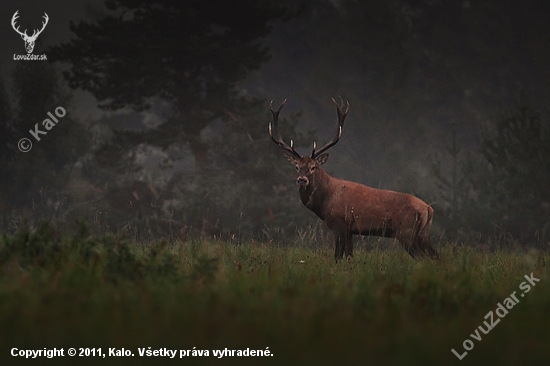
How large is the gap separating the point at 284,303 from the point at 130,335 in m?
1.12

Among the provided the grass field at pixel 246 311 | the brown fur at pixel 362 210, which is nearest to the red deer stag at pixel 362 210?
the brown fur at pixel 362 210

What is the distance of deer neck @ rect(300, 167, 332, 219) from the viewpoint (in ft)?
32.7

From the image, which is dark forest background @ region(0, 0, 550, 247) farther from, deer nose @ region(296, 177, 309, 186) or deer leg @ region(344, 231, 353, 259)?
deer leg @ region(344, 231, 353, 259)

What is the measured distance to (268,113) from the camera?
21438mm

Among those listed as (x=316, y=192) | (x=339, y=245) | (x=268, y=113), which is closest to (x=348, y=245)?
(x=339, y=245)

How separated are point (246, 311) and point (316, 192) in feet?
19.7

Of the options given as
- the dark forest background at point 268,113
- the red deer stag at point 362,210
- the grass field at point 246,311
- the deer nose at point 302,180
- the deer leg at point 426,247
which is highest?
the dark forest background at point 268,113

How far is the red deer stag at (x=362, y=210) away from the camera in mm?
9594

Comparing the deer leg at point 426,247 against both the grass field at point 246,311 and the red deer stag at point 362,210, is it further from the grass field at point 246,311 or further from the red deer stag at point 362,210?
the grass field at point 246,311

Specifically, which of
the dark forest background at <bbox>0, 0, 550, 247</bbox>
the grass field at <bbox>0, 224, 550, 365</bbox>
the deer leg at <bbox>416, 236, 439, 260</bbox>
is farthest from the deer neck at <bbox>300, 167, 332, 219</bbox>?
the grass field at <bbox>0, 224, 550, 365</bbox>

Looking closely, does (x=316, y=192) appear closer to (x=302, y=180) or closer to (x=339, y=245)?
(x=302, y=180)

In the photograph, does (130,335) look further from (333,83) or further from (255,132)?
(333,83)

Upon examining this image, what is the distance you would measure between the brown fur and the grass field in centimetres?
308

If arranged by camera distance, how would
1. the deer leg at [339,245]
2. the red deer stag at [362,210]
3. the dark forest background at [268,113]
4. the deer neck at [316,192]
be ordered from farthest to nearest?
the dark forest background at [268,113] < the deer neck at [316,192] < the red deer stag at [362,210] < the deer leg at [339,245]
